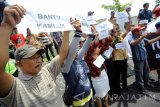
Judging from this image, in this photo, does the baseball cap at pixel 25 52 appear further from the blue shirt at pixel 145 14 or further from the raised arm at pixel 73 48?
the blue shirt at pixel 145 14

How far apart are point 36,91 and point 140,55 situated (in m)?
4.99

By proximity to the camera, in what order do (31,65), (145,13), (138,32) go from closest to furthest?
(31,65), (138,32), (145,13)

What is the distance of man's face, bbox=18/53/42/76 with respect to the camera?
8.52 ft

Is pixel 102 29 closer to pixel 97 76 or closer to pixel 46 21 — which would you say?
pixel 97 76

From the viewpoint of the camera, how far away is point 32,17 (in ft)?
7.54

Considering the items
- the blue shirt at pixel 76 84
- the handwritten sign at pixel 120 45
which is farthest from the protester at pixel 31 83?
the handwritten sign at pixel 120 45

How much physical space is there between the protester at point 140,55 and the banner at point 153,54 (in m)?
0.36


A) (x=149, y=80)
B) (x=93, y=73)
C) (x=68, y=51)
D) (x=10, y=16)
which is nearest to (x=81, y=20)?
(x=68, y=51)

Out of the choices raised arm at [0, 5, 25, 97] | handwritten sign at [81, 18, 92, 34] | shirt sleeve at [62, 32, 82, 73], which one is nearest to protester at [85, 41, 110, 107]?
handwritten sign at [81, 18, 92, 34]

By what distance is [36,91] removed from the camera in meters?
2.46

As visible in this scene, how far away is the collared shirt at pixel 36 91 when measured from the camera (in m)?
2.29

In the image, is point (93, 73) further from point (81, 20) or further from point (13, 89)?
point (13, 89)

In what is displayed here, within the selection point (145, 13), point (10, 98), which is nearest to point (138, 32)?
point (145, 13)

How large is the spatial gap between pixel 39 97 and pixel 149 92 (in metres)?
5.09
